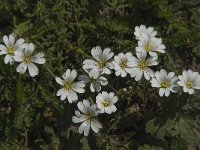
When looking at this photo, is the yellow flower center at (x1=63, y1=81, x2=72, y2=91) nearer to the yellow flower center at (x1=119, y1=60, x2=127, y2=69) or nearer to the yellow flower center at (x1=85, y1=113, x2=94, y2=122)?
the yellow flower center at (x1=85, y1=113, x2=94, y2=122)

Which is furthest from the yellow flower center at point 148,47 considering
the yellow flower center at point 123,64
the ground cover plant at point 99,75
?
the yellow flower center at point 123,64

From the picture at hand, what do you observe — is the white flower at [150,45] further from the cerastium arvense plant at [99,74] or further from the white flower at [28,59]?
the white flower at [28,59]

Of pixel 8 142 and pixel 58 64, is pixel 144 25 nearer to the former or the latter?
pixel 58 64

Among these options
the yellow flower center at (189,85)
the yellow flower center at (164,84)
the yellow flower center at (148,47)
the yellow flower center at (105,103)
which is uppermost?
the yellow flower center at (148,47)

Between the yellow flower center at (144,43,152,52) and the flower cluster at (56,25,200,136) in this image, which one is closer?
the flower cluster at (56,25,200,136)

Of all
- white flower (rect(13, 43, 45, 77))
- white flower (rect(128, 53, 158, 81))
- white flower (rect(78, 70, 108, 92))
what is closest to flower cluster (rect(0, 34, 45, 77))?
white flower (rect(13, 43, 45, 77))

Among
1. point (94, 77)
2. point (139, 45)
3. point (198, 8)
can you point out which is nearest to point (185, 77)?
point (139, 45)

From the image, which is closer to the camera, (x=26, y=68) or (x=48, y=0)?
(x=26, y=68)
